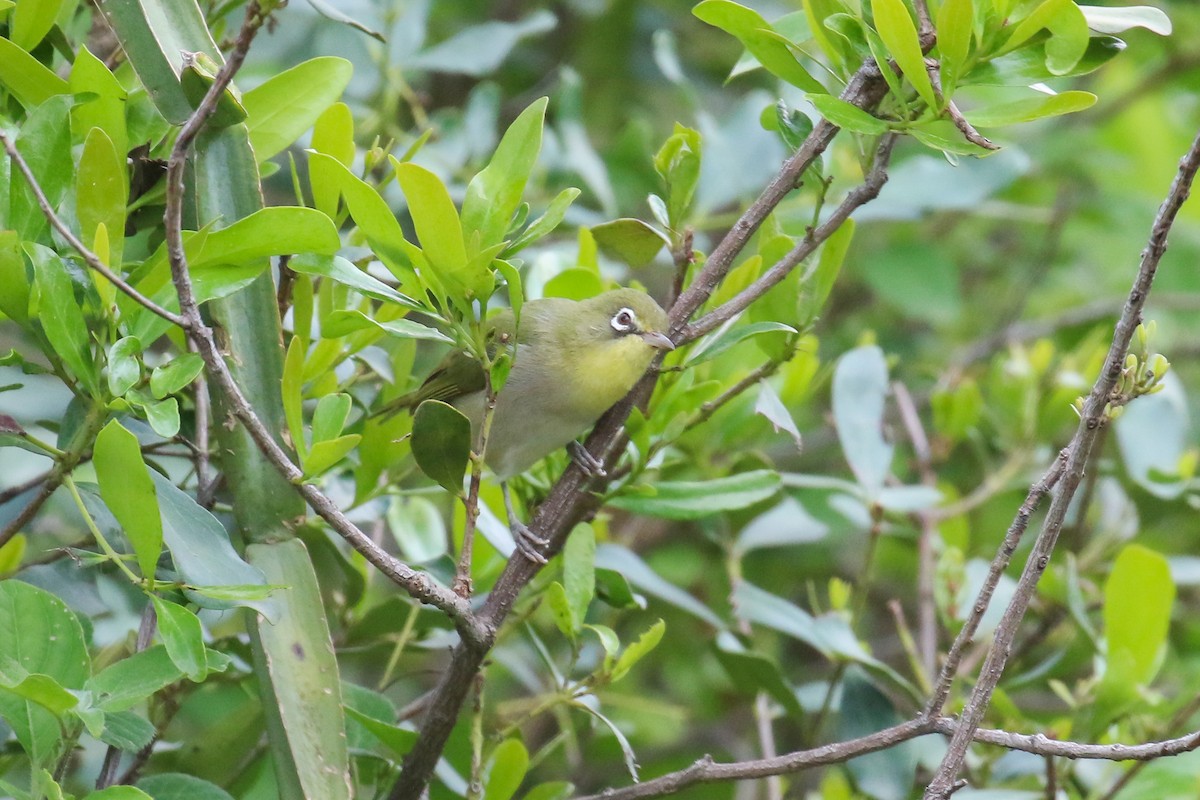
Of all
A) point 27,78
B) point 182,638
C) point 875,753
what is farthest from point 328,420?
point 875,753

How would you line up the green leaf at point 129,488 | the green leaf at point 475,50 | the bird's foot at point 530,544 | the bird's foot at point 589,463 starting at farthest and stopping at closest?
1. the green leaf at point 475,50
2. the bird's foot at point 589,463
3. the bird's foot at point 530,544
4. the green leaf at point 129,488

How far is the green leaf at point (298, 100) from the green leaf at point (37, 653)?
78 cm

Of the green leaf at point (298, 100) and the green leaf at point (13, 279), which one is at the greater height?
the green leaf at point (298, 100)

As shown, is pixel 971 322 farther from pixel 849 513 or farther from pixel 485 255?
pixel 485 255

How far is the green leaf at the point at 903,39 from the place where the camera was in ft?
5.25

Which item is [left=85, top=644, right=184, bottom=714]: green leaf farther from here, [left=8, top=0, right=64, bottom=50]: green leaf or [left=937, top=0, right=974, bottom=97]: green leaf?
[left=937, top=0, right=974, bottom=97]: green leaf

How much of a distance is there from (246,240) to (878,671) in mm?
1545

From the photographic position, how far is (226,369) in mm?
1529

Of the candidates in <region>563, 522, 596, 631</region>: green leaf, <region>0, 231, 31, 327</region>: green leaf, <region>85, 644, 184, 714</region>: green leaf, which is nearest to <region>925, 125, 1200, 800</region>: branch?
<region>563, 522, 596, 631</region>: green leaf

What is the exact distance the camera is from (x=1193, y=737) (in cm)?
155

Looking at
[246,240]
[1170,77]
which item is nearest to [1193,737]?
[246,240]

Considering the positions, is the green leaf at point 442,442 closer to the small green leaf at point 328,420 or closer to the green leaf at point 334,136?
the small green leaf at point 328,420

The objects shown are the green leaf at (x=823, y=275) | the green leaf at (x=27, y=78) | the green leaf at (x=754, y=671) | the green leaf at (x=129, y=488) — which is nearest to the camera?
the green leaf at (x=129, y=488)

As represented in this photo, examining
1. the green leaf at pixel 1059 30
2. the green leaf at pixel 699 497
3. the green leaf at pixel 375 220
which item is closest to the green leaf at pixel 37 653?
the green leaf at pixel 375 220
